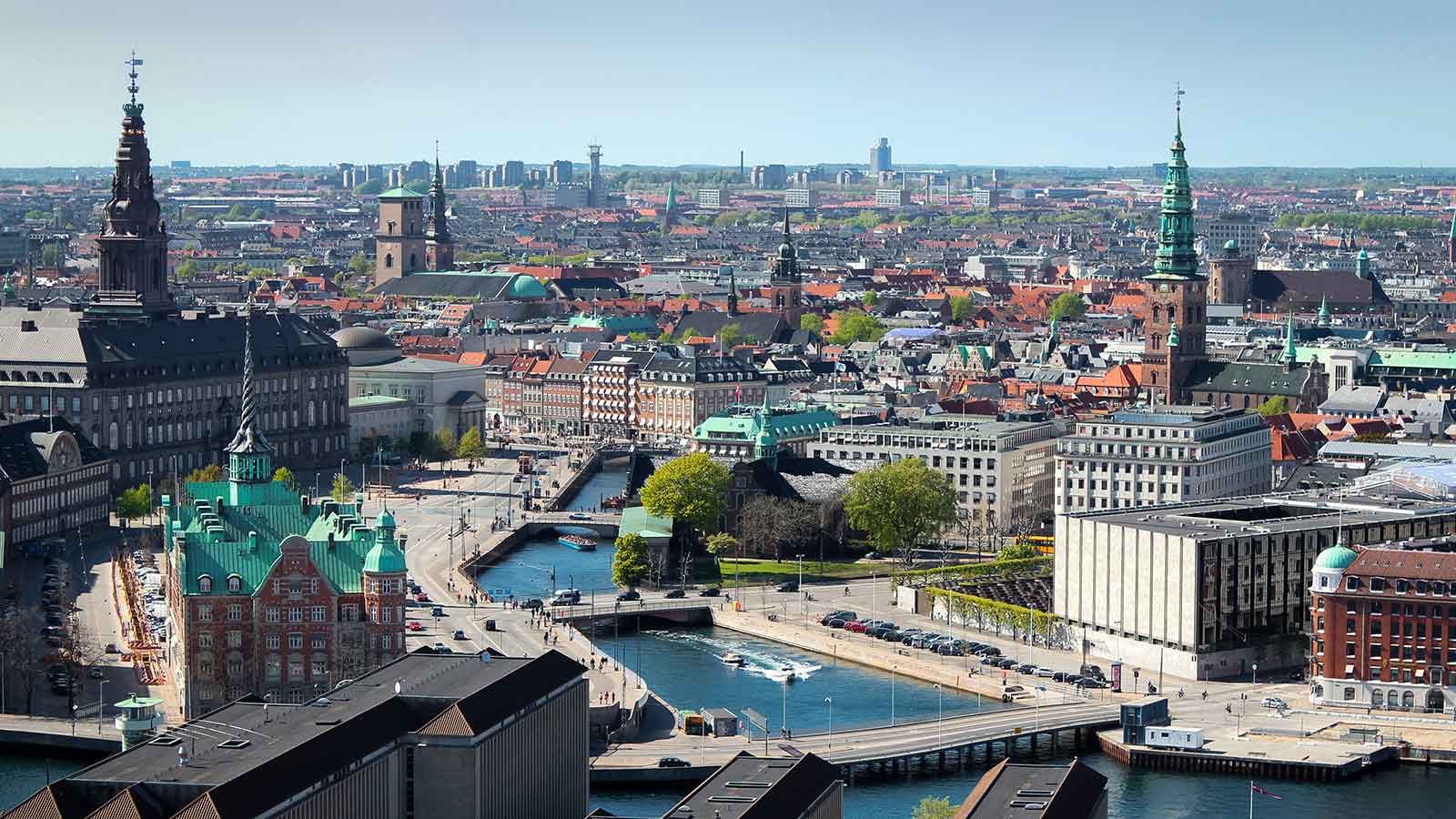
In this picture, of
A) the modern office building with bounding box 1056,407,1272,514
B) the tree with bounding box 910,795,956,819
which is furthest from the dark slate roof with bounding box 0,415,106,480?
the tree with bounding box 910,795,956,819

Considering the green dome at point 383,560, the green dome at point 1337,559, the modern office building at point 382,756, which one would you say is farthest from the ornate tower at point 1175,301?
the modern office building at point 382,756

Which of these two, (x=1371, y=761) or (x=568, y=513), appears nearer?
(x=1371, y=761)

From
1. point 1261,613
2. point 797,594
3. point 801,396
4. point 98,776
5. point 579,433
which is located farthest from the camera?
point 579,433

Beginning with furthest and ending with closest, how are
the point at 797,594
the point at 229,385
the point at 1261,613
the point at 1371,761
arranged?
the point at 229,385
the point at 797,594
the point at 1261,613
the point at 1371,761

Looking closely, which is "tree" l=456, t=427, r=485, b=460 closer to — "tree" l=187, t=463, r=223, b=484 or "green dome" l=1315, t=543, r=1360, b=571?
"tree" l=187, t=463, r=223, b=484

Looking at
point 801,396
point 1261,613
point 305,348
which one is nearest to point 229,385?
point 305,348

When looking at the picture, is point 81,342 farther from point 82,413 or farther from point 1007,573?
point 1007,573
